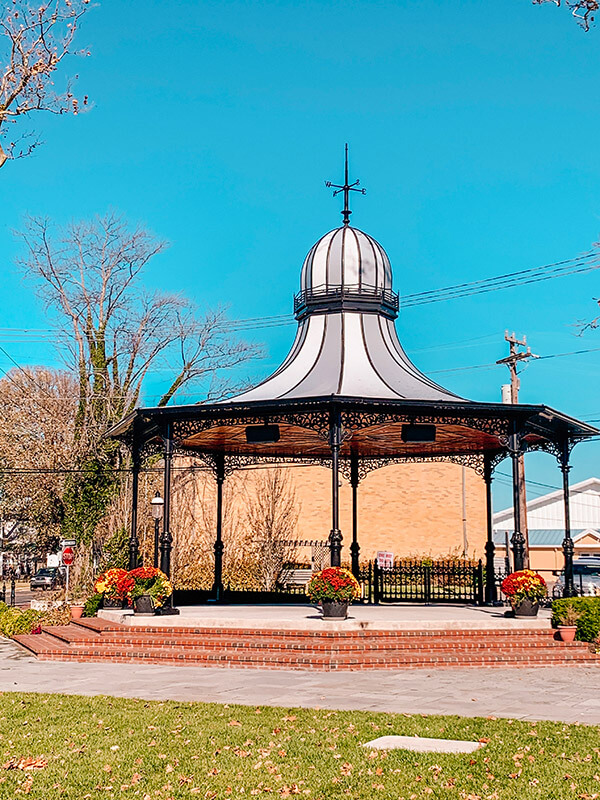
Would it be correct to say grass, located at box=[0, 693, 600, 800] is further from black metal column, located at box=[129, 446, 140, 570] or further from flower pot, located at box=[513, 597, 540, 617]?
black metal column, located at box=[129, 446, 140, 570]

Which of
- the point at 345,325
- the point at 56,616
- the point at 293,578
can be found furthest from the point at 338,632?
the point at 293,578

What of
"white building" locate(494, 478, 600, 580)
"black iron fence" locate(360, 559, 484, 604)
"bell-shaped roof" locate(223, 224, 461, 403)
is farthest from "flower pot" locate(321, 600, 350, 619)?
"white building" locate(494, 478, 600, 580)

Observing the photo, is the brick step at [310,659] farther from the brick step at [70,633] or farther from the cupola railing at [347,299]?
the cupola railing at [347,299]

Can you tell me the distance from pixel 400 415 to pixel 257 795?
1113 cm

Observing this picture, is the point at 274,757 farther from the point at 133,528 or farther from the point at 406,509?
the point at 406,509

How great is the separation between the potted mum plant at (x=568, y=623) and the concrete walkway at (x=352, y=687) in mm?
1072

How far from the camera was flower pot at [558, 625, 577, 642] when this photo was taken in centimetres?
1546

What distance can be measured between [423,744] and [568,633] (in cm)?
842

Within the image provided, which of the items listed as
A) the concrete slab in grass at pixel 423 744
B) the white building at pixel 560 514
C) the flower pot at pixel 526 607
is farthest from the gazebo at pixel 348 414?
the white building at pixel 560 514

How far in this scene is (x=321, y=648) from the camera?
46.7ft

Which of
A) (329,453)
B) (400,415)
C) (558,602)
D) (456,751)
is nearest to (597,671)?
(558,602)

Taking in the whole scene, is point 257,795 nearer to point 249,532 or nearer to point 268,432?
point 268,432

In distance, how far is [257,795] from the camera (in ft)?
21.5

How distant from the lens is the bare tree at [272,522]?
102 feet
